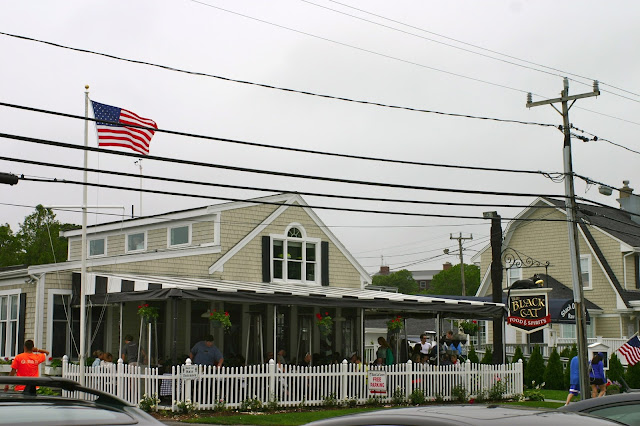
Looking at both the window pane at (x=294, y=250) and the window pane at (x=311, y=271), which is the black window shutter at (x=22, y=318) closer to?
the window pane at (x=294, y=250)

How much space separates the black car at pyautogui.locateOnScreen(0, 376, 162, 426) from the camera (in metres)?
4.48

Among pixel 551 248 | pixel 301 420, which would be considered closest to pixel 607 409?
pixel 301 420

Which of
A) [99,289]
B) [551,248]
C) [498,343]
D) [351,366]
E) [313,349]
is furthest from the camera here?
[551,248]

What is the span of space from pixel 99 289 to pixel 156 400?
6253 millimetres

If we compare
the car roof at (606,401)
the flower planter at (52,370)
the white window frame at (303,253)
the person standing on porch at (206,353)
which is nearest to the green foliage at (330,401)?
the person standing on porch at (206,353)

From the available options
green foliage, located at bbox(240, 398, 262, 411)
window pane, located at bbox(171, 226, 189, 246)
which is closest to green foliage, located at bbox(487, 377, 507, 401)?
green foliage, located at bbox(240, 398, 262, 411)

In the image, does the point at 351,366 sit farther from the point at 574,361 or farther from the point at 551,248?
the point at 551,248

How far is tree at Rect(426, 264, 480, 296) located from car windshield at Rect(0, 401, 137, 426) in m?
122

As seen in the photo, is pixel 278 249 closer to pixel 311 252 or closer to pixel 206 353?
pixel 311 252

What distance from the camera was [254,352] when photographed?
29.1 metres

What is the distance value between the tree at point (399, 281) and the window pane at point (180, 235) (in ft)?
399

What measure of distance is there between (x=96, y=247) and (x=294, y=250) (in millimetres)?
7696

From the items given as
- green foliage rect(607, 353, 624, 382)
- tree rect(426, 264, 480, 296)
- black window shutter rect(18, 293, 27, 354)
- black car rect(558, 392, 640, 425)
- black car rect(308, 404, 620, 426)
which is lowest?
green foliage rect(607, 353, 624, 382)

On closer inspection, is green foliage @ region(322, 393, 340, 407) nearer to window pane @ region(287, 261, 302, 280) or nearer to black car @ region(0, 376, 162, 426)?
window pane @ region(287, 261, 302, 280)
